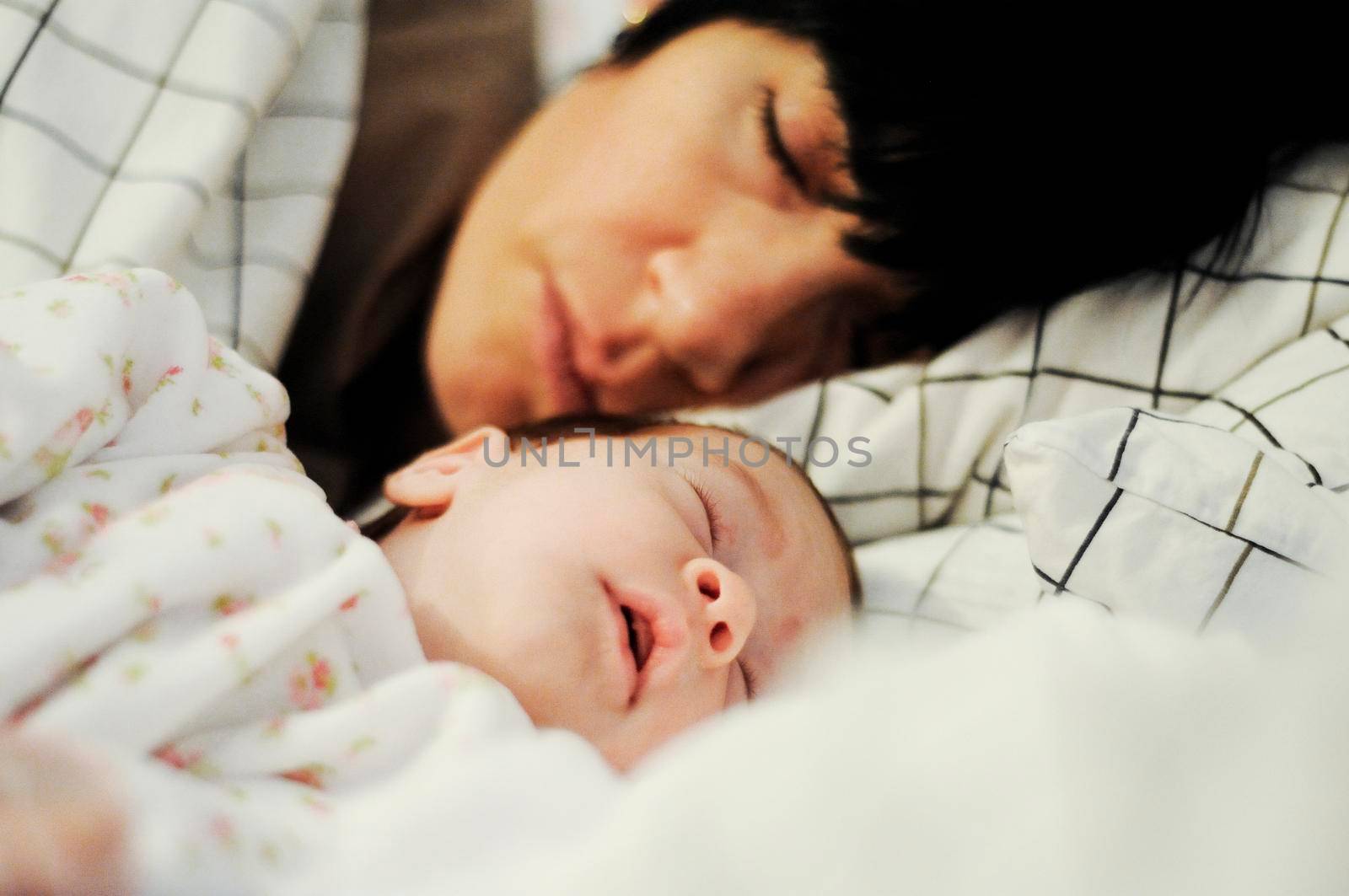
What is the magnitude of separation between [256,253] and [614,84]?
406mm

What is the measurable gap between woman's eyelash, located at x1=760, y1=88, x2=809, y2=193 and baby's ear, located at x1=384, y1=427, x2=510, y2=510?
37 cm

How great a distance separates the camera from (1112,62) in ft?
2.53

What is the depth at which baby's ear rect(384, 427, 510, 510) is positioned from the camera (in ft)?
2.15

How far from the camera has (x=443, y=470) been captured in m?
0.68

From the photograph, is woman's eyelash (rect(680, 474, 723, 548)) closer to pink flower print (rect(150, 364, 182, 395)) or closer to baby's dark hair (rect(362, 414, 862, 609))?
baby's dark hair (rect(362, 414, 862, 609))

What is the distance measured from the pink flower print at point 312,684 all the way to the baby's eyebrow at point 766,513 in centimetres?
30

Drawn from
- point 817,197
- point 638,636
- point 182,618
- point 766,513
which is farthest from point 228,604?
point 817,197

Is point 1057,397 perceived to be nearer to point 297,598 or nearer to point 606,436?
point 606,436

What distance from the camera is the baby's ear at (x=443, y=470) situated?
2.15 ft

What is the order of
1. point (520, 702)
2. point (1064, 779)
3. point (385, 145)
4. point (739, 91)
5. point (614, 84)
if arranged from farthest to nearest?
point (385, 145)
point (614, 84)
point (739, 91)
point (520, 702)
point (1064, 779)

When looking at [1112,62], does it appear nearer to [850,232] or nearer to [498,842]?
[850,232]

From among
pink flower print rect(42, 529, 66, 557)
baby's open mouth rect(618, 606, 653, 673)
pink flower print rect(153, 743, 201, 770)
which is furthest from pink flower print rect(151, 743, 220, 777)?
baby's open mouth rect(618, 606, 653, 673)

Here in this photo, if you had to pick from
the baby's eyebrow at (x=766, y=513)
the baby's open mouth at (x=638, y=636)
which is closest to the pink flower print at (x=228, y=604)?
the baby's open mouth at (x=638, y=636)

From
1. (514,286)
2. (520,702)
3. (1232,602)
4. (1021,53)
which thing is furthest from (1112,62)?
(520,702)
